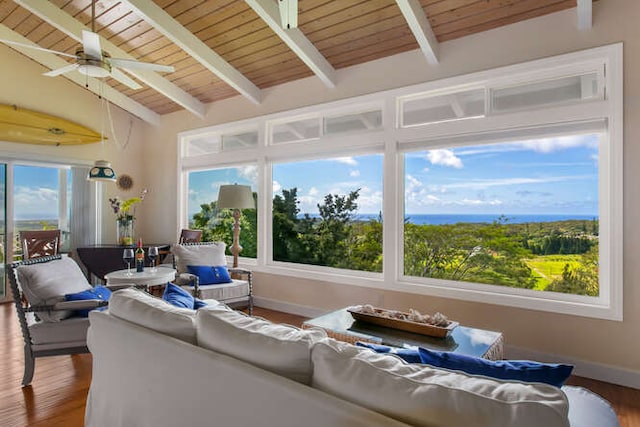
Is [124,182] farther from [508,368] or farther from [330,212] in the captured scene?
[508,368]

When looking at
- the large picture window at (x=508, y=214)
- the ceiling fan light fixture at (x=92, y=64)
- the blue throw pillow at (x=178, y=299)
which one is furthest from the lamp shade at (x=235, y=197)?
the blue throw pillow at (x=178, y=299)

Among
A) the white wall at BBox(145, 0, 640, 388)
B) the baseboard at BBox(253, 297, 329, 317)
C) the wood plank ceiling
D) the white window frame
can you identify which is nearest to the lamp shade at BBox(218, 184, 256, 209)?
the white window frame

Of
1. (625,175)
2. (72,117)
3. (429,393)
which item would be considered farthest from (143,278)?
(625,175)

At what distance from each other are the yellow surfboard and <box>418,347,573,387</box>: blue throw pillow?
619 centimetres

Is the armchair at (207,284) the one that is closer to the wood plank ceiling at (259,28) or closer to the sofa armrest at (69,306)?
the sofa armrest at (69,306)

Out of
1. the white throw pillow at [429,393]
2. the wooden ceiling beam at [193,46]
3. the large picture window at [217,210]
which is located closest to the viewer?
the white throw pillow at [429,393]

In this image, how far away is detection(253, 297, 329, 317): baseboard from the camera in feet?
14.9

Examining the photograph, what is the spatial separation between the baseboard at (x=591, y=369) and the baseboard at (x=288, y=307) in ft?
6.70

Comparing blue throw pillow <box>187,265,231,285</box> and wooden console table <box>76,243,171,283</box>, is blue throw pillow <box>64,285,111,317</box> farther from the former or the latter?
wooden console table <box>76,243,171,283</box>

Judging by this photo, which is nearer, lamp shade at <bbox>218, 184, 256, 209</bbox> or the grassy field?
the grassy field

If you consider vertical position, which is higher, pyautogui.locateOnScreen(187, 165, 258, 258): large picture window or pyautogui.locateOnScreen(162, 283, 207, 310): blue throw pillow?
pyautogui.locateOnScreen(187, 165, 258, 258): large picture window

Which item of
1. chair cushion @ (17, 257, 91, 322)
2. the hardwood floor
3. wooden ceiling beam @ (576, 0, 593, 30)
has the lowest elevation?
the hardwood floor

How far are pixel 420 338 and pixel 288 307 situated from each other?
2.54 metres

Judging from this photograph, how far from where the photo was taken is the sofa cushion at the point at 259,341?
126cm
